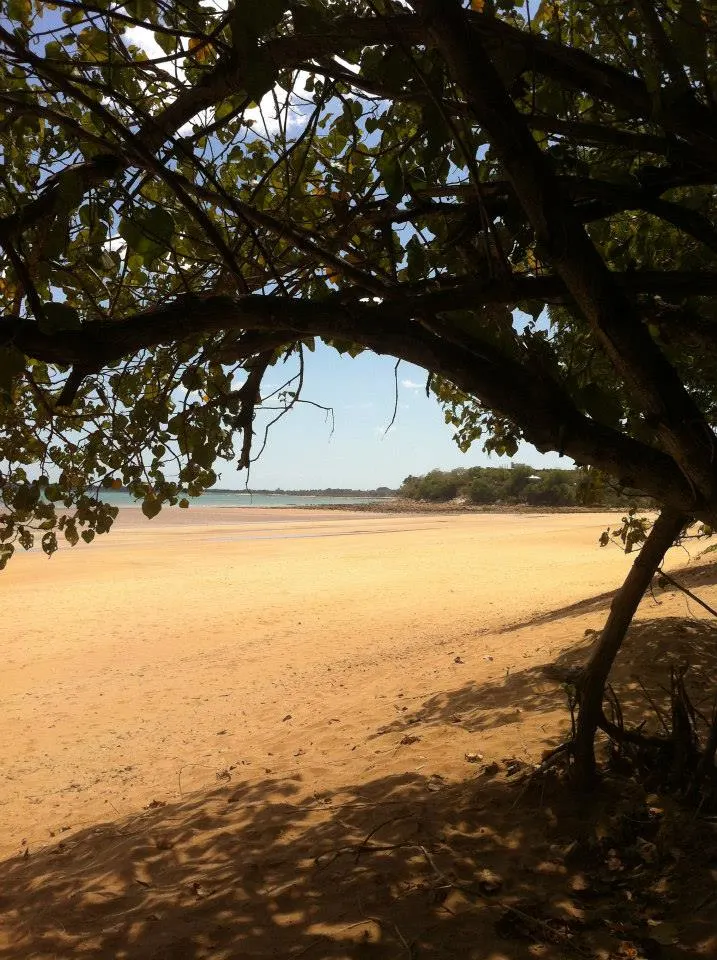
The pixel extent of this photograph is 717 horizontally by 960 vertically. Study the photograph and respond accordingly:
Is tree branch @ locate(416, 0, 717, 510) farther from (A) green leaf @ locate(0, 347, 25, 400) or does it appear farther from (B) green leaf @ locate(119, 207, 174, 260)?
(A) green leaf @ locate(0, 347, 25, 400)

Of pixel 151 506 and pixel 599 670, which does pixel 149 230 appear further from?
pixel 599 670

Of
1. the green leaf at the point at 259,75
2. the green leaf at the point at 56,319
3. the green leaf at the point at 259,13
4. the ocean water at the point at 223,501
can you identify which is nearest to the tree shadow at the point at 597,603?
the green leaf at the point at 56,319

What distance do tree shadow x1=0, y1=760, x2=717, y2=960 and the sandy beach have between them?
464 mm

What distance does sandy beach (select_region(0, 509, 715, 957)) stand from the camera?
520 centimetres

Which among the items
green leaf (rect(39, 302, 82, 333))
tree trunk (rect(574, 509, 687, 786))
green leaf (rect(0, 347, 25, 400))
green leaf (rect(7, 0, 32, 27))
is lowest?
tree trunk (rect(574, 509, 687, 786))

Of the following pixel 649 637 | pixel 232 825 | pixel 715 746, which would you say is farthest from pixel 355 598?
pixel 715 746

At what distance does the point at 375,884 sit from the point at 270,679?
5772 mm

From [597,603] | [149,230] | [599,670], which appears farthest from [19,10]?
[597,603]

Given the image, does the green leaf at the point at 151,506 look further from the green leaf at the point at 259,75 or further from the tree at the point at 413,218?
the green leaf at the point at 259,75

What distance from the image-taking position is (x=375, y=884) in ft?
9.91

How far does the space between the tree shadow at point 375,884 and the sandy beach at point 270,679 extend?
1.52ft

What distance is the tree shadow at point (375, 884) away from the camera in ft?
8.44

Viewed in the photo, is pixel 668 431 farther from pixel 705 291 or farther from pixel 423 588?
pixel 423 588

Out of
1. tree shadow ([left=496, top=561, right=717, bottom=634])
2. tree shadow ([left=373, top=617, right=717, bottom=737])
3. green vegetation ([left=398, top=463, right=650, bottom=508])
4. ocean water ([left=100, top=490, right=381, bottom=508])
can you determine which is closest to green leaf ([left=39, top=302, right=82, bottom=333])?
tree shadow ([left=373, top=617, right=717, bottom=737])
